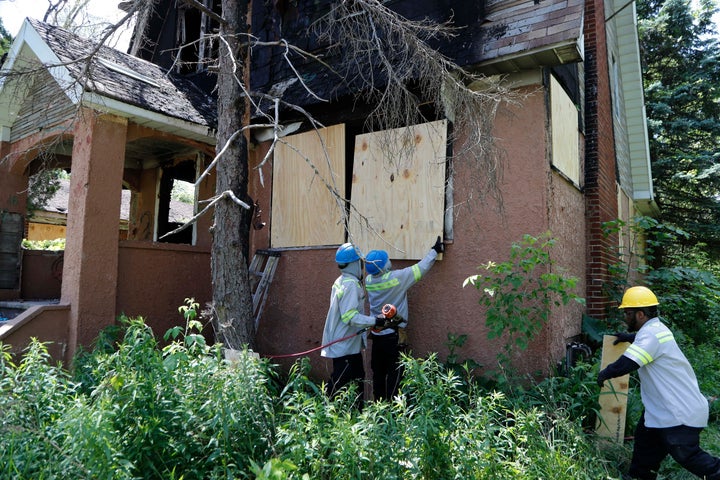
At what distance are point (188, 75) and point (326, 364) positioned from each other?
6.46 meters

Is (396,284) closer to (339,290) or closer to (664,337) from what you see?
(339,290)

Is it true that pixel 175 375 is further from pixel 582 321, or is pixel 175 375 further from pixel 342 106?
pixel 582 321

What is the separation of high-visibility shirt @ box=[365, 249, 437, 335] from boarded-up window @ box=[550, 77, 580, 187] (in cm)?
194

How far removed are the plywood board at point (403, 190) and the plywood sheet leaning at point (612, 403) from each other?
7.38 ft

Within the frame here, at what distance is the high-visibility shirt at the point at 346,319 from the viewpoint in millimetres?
5039

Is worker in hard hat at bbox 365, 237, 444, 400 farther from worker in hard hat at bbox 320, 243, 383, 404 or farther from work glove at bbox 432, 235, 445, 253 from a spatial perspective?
worker in hard hat at bbox 320, 243, 383, 404

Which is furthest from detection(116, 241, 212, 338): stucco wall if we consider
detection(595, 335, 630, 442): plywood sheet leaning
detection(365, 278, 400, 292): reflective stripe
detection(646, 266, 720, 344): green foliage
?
detection(646, 266, 720, 344): green foliage

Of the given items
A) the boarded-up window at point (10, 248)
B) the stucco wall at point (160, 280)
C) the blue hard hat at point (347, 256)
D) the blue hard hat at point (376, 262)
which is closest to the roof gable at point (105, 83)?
the boarded-up window at point (10, 248)

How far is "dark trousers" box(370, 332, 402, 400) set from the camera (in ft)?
18.1

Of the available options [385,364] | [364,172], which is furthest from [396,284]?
[364,172]

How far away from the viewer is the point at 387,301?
5.69 m

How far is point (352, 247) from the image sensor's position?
17.9ft

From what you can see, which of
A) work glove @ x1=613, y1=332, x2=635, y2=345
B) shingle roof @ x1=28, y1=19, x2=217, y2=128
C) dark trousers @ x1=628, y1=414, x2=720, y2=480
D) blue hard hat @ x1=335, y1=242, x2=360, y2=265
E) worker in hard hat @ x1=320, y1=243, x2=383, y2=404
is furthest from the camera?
shingle roof @ x1=28, y1=19, x2=217, y2=128

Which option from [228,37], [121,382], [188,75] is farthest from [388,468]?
[188,75]
